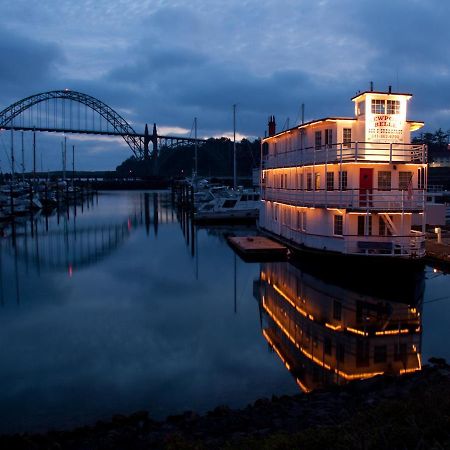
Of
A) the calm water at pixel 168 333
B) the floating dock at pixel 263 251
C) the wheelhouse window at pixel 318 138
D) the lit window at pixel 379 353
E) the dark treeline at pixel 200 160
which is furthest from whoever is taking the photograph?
the dark treeline at pixel 200 160

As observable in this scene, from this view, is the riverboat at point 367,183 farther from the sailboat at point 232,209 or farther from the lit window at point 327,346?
the sailboat at point 232,209

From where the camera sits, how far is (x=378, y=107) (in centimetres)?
2495

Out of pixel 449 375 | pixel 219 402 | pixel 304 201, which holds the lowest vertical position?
pixel 219 402

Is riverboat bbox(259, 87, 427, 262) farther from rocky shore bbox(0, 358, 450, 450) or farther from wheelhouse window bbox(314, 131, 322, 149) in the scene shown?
rocky shore bbox(0, 358, 450, 450)

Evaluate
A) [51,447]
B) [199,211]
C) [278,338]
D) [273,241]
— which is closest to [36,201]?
[199,211]

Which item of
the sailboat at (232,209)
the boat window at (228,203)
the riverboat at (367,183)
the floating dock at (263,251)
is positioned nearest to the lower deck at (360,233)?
the riverboat at (367,183)

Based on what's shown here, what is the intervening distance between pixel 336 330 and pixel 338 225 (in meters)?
8.67

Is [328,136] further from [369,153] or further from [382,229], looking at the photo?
[382,229]

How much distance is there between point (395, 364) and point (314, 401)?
4.40 meters

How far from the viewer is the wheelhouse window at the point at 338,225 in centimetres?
2517

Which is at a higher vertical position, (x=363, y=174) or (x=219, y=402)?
(x=363, y=174)

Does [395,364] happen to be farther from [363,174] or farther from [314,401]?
[363,174]

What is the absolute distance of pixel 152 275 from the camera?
28672 millimetres

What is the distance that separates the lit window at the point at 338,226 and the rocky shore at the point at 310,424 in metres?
12.9
